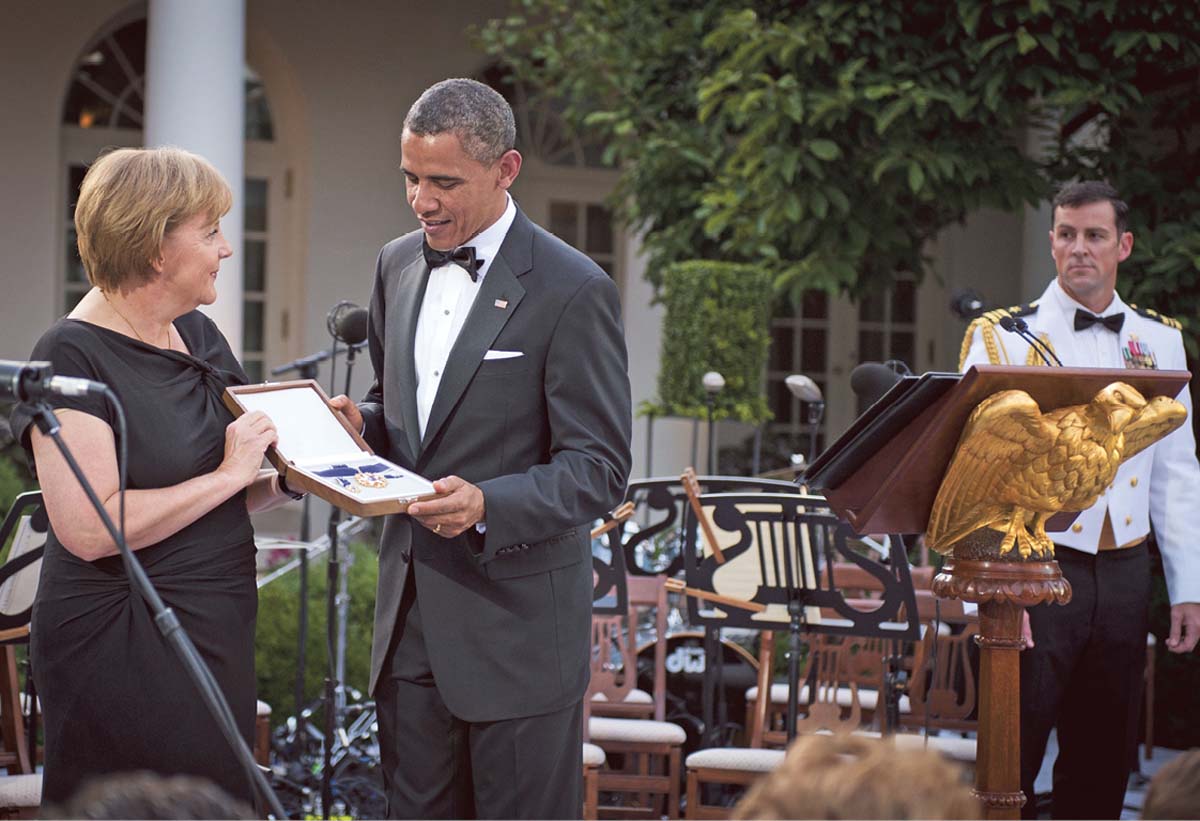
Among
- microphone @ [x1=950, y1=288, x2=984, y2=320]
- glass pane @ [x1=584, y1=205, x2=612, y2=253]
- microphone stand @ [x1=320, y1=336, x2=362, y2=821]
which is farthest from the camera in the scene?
glass pane @ [x1=584, y1=205, x2=612, y2=253]

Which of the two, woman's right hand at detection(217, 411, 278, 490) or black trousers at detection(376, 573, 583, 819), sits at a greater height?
woman's right hand at detection(217, 411, 278, 490)

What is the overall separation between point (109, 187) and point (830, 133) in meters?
5.26

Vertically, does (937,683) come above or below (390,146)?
below

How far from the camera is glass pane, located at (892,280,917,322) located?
42.6 ft

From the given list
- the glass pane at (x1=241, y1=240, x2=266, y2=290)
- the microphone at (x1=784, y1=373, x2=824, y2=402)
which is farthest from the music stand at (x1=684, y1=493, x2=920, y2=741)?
the glass pane at (x1=241, y1=240, x2=266, y2=290)

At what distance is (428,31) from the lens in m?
11.4

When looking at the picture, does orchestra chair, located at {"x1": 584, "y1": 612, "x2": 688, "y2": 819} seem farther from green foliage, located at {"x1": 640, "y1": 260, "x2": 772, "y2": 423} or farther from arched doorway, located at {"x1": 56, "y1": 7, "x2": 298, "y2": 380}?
arched doorway, located at {"x1": 56, "y1": 7, "x2": 298, "y2": 380}

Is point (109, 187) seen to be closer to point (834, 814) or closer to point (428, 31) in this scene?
point (834, 814)

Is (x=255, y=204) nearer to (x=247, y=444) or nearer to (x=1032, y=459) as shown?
(x=247, y=444)

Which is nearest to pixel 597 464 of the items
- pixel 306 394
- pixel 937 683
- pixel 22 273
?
pixel 306 394

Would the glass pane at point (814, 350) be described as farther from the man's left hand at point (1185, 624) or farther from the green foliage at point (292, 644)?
the man's left hand at point (1185, 624)

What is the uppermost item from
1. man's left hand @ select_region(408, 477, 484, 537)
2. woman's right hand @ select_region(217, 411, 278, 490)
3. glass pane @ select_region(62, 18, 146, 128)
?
glass pane @ select_region(62, 18, 146, 128)

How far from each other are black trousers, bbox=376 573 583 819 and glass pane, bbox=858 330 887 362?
1026 cm

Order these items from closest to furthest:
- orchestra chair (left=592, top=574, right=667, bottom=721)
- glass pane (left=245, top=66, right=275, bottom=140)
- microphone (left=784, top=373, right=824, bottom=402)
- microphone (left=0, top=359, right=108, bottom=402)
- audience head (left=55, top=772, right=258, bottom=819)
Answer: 1. audience head (left=55, top=772, right=258, bottom=819)
2. microphone (left=0, top=359, right=108, bottom=402)
3. orchestra chair (left=592, top=574, right=667, bottom=721)
4. microphone (left=784, top=373, right=824, bottom=402)
5. glass pane (left=245, top=66, right=275, bottom=140)
